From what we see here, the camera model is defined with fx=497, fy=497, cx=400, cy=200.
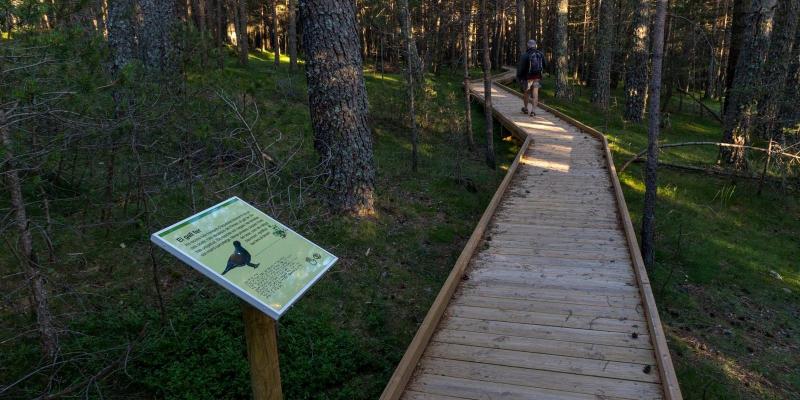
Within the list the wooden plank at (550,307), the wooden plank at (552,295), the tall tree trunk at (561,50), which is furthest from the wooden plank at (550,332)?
the tall tree trunk at (561,50)

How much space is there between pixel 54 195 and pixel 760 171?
13.2m

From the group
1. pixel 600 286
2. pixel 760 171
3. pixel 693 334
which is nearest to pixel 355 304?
pixel 600 286

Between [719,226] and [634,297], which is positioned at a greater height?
[634,297]

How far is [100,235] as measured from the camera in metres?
5.57

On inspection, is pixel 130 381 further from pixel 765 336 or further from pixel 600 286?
pixel 765 336

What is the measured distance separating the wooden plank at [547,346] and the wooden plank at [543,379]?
0.94ft

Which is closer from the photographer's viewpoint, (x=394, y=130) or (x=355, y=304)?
(x=355, y=304)

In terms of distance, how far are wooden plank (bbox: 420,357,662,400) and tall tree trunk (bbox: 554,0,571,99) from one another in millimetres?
19477

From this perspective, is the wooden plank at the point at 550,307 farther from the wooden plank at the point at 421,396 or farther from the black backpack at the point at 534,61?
the black backpack at the point at 534,61

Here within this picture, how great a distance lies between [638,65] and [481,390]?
16124 mm

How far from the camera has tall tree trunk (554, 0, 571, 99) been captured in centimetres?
2123

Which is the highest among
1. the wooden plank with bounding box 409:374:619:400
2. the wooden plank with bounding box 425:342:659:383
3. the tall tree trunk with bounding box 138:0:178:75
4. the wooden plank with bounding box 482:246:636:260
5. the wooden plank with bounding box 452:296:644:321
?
the tall tree trunk with bounding box 138:0:178:75

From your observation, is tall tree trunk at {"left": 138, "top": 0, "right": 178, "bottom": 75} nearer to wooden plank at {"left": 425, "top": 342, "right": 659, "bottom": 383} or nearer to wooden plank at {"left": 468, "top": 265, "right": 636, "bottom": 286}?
wooden plank at {"left": 468, "top": 265, "right": 636, "bottom": 286}

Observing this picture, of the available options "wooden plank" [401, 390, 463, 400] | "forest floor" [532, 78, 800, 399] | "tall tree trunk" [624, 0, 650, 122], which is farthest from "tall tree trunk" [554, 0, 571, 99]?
"wooden plank" [401, 390, 463, 400]
